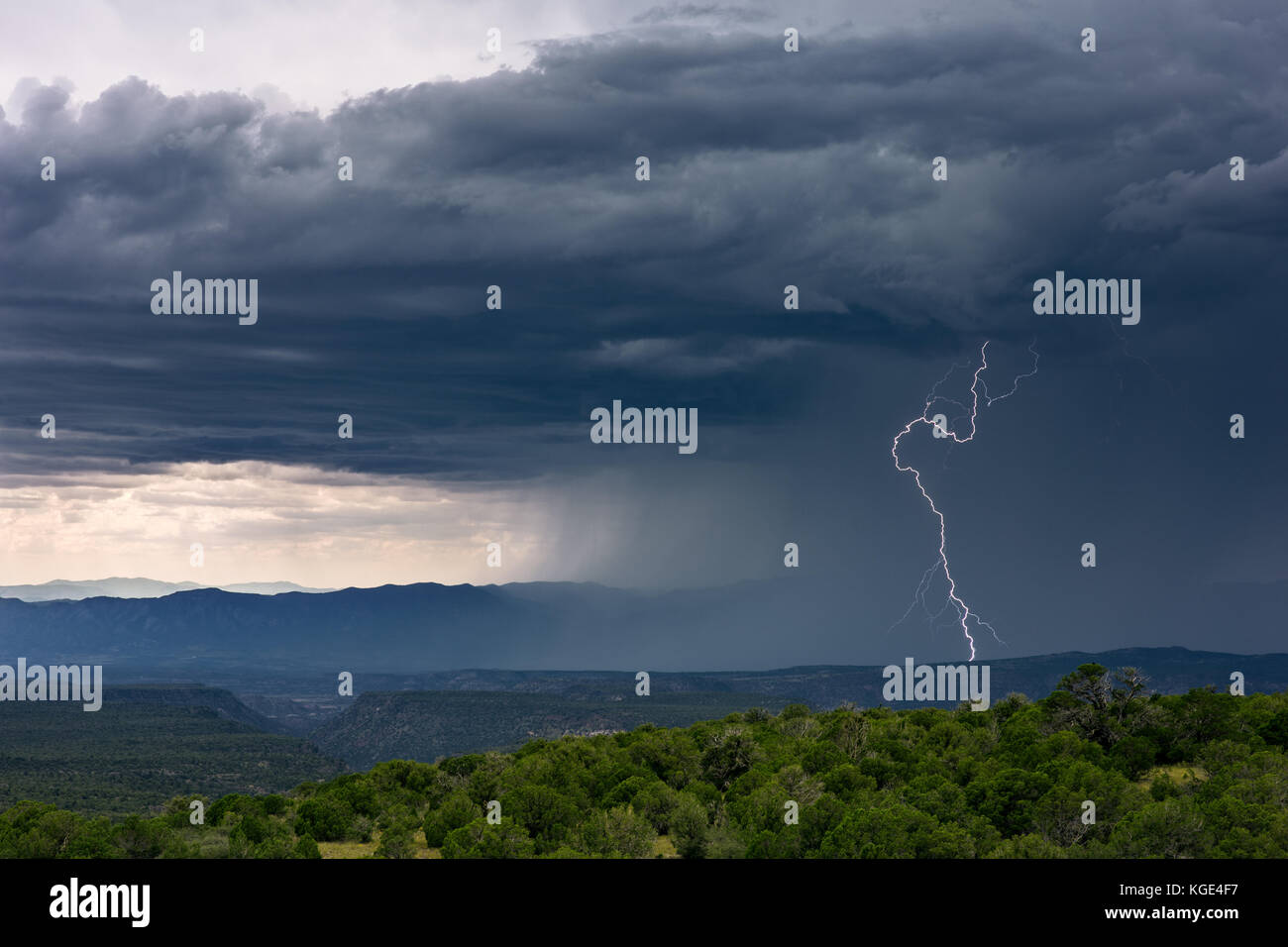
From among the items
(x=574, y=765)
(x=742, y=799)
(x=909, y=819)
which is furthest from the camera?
(x=574, y=765)
